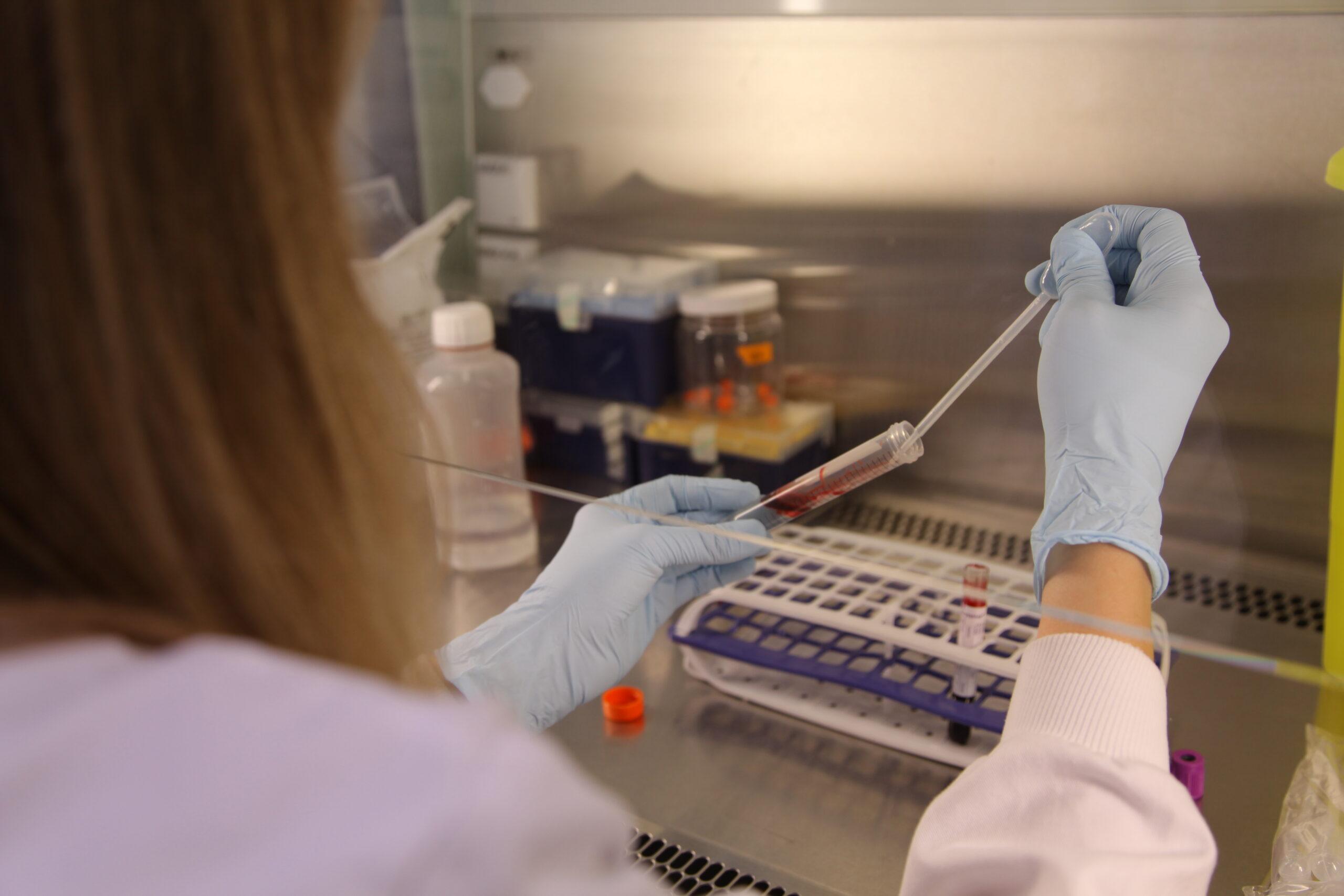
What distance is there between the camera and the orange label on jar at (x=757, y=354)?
3.77ft

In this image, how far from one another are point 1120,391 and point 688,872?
48 cm

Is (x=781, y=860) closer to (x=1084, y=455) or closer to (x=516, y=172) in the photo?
(x=1084, y=455)

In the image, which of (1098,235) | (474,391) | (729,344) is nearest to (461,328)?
(474,391)

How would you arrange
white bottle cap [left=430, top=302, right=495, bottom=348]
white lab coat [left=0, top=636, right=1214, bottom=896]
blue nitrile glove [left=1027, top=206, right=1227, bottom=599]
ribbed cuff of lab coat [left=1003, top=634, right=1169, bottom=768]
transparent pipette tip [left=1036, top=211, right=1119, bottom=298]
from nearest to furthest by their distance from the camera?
1. white lab coat [left=0, top=636, right=1214, bottom=896]
2. ribbed cuff of lab coat [left=1003, top=634, right=1169, bottom=768]
3. blue nitrile glove [left=1027, top=206, right=1227, bottom=599]
4. transparent pipette tip [left=1036, top=211, right=1119, bottom=298]
5. white bottle cap [left=430, top=302, right=495, bottom=348]

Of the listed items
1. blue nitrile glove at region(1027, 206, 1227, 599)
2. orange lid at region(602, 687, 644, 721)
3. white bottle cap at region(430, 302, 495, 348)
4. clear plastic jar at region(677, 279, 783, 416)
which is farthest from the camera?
white bottle cap at region(430, 302, 495, 348)

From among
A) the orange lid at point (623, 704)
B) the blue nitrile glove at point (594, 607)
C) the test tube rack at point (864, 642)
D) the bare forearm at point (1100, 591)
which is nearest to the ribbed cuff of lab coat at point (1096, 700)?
the bare forearm at point (1100, 591)

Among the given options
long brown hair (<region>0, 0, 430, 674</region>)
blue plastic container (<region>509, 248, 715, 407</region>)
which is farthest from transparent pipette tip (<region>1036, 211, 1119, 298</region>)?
long brown hair (<region>0, 0, 430, 674</region>)

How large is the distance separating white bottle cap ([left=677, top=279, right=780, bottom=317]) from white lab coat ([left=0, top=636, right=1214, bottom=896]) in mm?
855

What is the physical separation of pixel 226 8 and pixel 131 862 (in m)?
0.31

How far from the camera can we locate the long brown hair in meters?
0.38

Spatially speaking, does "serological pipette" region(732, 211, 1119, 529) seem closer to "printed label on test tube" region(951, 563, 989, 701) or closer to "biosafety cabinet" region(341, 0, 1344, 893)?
"biosafety cabinet" region(341, 0, 1344, 893)

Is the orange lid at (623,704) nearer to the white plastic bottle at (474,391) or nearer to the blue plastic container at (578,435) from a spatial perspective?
the blue plastic container at (578,435)

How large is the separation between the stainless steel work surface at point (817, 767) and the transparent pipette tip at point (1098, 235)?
0.33m

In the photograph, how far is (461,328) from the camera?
1296 mm
